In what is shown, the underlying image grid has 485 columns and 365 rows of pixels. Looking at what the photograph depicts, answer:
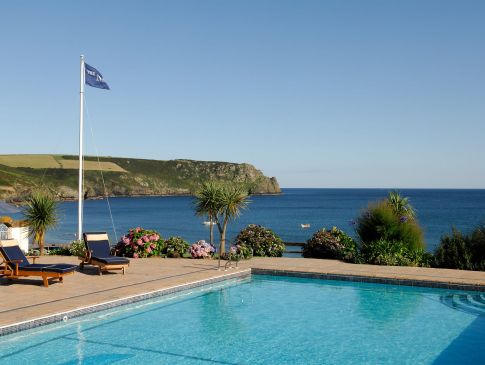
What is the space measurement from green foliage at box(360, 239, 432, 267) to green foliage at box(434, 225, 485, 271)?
20.8 inches

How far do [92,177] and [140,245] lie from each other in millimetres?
153512

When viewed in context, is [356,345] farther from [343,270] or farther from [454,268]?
[454,268]

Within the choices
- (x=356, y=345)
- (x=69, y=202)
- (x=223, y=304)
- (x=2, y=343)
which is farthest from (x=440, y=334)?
(x=69, y=202)

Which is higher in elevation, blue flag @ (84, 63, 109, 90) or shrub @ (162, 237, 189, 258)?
blue flag @ (84, 63, 109, 90)

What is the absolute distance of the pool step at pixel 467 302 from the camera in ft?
37.9

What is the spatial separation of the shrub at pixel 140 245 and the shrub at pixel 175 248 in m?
0.18

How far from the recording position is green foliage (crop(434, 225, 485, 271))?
52.5ft

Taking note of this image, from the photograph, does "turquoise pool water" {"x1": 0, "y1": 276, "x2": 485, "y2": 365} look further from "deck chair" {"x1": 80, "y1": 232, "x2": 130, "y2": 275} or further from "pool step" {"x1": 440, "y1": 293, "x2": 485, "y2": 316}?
"deck chair" {"x1": 80, "y1": 232, "x2": 130, "y2": 275}

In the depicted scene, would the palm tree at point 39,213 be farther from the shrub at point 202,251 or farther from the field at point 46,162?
the field at point 46,162

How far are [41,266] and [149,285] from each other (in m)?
2.60

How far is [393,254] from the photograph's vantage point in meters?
17.1

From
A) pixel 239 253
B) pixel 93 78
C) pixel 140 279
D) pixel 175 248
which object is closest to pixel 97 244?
pixel 140 279

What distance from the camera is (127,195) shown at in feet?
589

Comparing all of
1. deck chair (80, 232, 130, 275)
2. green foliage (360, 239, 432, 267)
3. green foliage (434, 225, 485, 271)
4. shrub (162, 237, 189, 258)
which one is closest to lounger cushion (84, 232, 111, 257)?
deck chair (80, 232, 130, 275)
